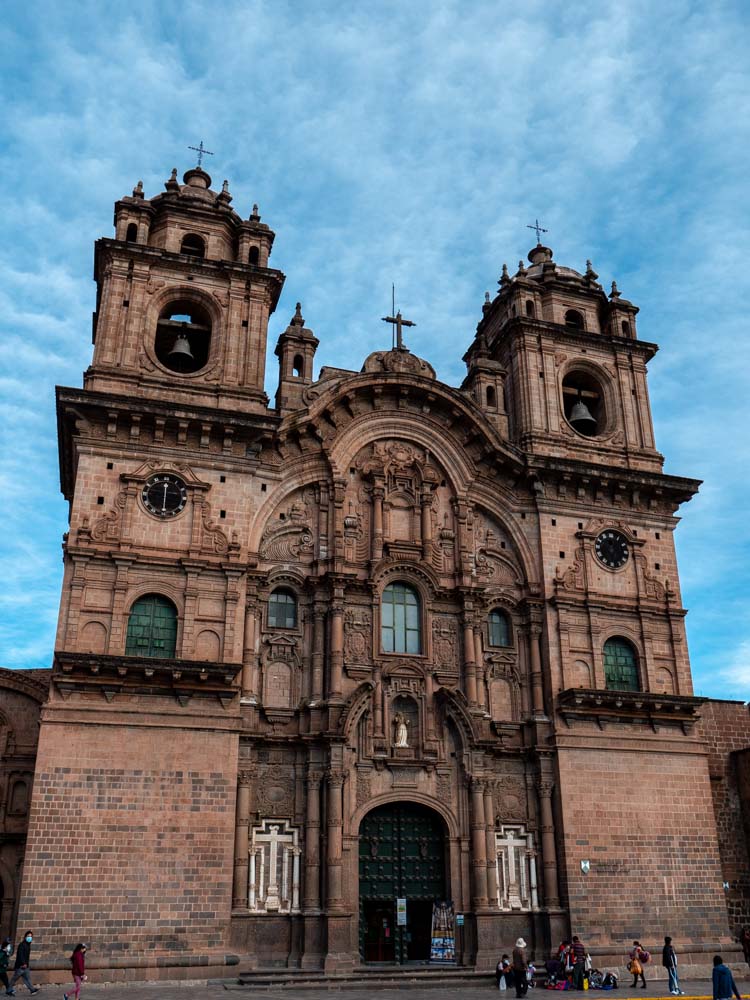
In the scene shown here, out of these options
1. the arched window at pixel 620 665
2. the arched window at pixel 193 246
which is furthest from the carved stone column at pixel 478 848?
the arched window at pixel 193 246

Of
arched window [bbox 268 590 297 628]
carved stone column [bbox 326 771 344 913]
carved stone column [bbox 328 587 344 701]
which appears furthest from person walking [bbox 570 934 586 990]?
arched window [bbox 268 590 297 628]

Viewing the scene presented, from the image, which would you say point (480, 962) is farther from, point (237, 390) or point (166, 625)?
point (237, 390)

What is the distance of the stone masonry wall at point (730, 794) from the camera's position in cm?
3216

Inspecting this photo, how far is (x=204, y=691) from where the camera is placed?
26406 mm

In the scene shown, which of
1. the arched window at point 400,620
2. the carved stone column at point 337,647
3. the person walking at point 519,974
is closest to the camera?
the person walking at point 519,974

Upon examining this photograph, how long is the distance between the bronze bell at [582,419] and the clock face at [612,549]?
4.80m

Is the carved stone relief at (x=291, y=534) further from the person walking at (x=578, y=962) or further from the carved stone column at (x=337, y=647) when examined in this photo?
the person walking at (x=578, y=962)

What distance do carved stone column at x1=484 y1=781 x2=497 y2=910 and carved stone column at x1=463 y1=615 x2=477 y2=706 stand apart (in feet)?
8.91

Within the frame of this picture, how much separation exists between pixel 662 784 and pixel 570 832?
150 inches

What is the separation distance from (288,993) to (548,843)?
9.39 metres

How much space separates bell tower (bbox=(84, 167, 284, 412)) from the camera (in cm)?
3092

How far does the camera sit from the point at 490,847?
2848 centimetres

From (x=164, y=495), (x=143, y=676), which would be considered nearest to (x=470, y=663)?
(x=143, y=676)

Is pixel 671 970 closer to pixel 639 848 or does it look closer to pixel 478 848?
pixel 639 848
